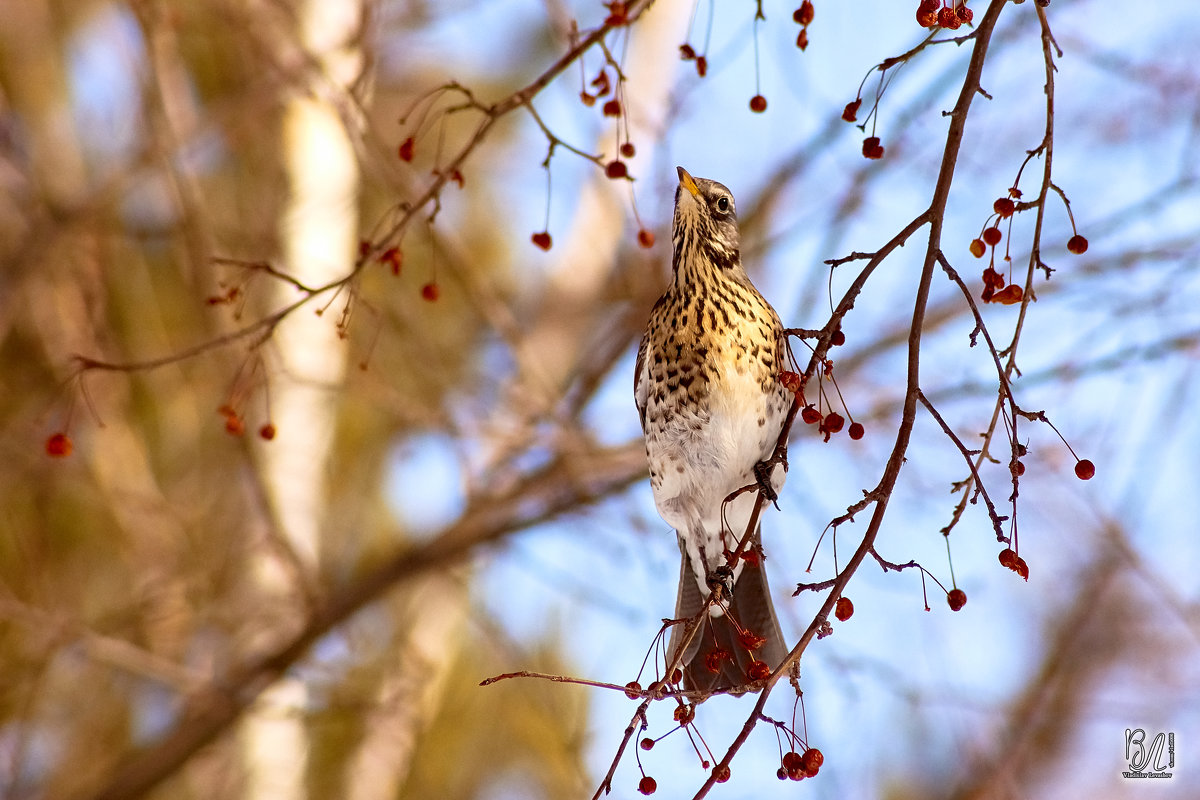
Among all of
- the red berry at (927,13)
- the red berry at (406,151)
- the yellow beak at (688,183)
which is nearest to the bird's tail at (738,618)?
the yellow beak at (688,183)

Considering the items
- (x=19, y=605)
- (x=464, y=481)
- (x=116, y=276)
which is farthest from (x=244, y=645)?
(x=116, y=276)

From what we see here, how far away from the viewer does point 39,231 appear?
5.36m

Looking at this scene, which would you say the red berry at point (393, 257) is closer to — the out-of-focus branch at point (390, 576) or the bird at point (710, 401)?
the bird at point (710, 401)

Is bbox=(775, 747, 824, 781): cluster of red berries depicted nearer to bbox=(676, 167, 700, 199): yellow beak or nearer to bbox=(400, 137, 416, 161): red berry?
bbox=(400, 137, 416, 161): red berry

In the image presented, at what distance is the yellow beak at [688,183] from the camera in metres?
3.29

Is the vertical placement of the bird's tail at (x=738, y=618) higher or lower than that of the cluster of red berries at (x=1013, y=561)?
higher

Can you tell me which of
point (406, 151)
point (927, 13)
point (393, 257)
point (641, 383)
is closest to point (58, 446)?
point (393, 257)

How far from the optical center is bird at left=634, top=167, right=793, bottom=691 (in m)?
3.22

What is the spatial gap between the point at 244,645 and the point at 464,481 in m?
1.46

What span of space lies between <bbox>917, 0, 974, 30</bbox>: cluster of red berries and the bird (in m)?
1.19

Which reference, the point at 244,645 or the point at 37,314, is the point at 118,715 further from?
the point at 37,314
